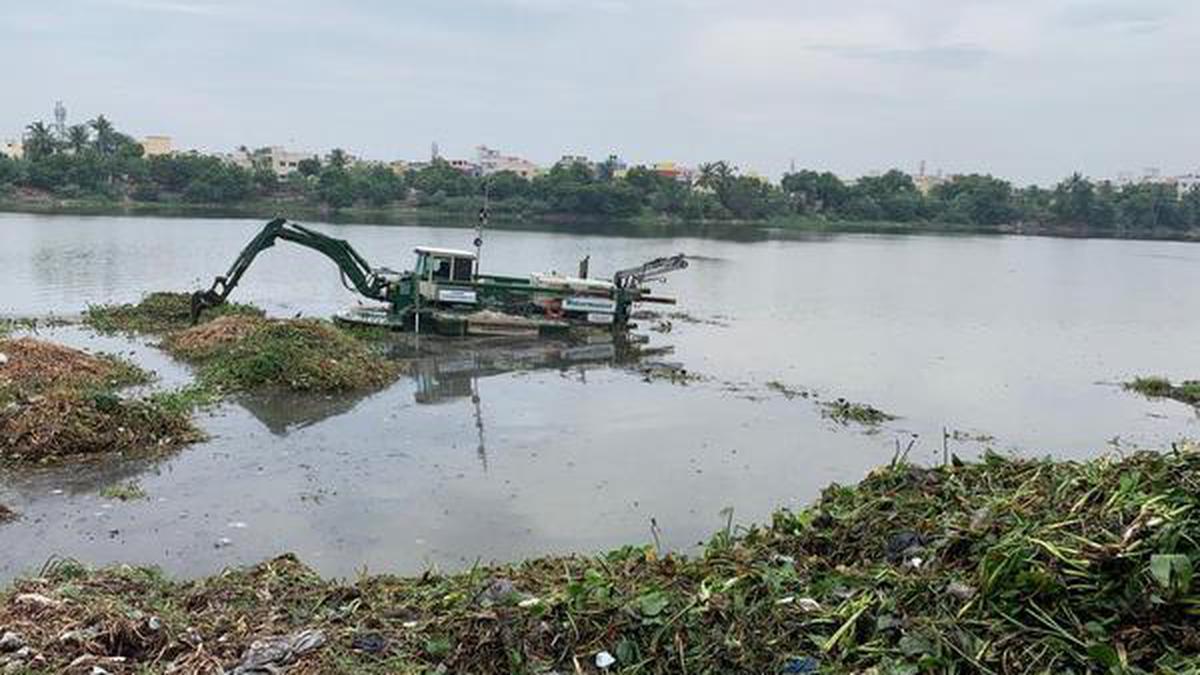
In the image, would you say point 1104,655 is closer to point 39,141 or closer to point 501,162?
point 39,141

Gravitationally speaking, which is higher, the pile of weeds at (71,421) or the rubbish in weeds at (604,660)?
the rubbish in weeds at (604,660)

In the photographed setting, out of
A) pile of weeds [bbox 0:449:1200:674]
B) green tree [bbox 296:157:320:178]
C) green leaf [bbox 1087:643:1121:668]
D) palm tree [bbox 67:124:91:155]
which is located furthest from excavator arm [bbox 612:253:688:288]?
palm tree [bbox 67:124:91:155]

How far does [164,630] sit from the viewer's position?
16.8ft

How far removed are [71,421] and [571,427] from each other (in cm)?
596

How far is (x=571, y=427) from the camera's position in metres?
13.1

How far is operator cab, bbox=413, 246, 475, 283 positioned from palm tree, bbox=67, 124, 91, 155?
91.0 meters

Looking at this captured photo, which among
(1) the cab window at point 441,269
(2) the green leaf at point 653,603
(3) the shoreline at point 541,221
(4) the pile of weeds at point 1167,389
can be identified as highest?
(3) the shoreline at point 541,221

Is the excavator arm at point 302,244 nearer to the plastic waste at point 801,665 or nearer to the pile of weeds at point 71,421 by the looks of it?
the pile of weeds at point 71,421

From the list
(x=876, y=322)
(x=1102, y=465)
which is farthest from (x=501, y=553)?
(x=876, y=322)

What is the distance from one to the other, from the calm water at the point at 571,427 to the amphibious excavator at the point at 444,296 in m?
1.56

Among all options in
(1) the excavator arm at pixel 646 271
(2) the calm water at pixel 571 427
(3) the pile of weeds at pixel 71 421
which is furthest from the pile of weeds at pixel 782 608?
(1) the excavator arm at pixel 646 271

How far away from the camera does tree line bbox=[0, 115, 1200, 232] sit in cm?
8319

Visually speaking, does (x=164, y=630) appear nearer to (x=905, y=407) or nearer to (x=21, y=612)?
(x=21, y=612)

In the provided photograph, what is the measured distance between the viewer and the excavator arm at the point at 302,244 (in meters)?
18.8
